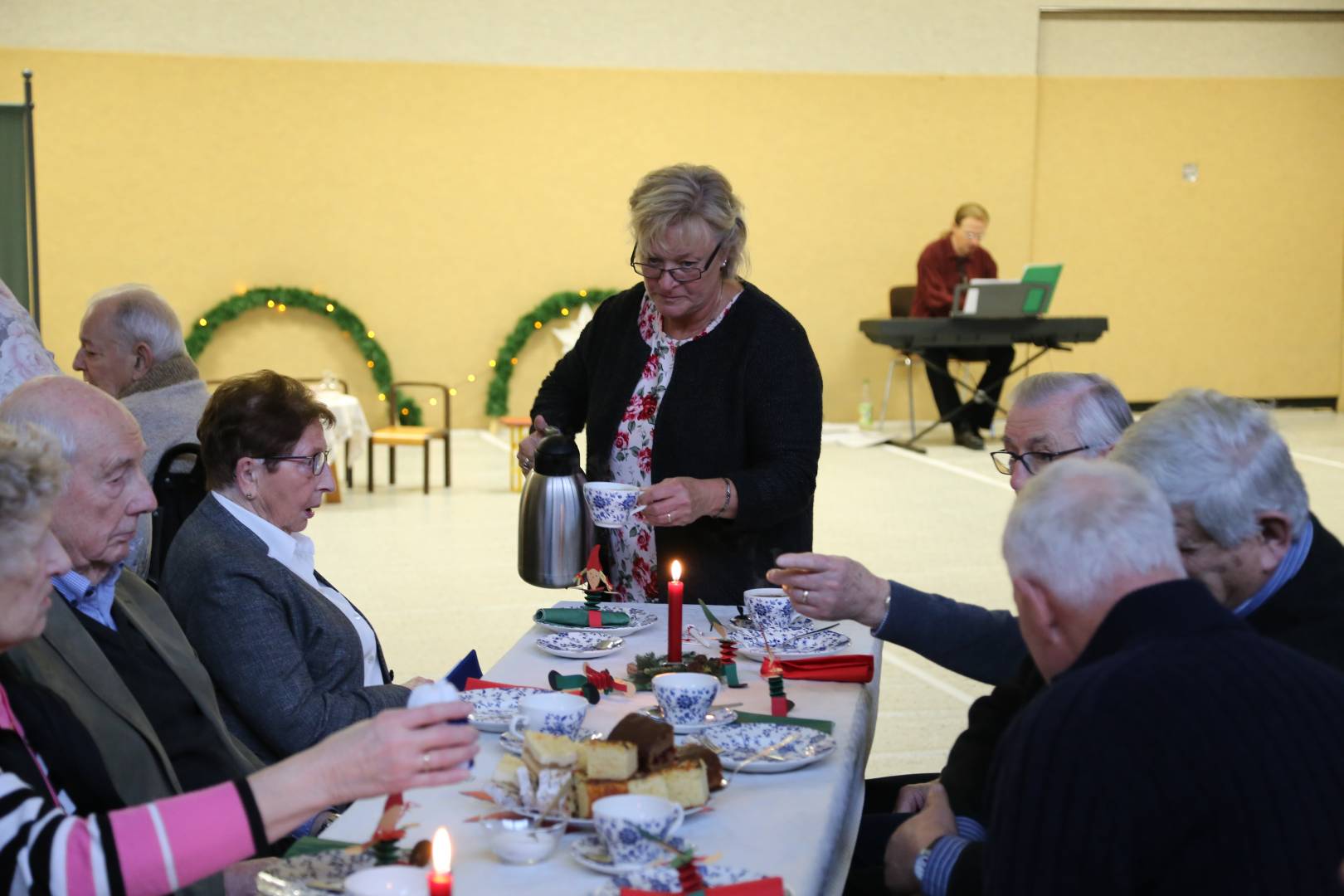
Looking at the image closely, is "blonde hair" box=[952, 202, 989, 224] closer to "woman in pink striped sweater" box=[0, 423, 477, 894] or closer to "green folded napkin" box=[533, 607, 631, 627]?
"green folded napkin" box=[533, 607, 631, 627]

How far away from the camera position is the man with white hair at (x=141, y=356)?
12.3ft

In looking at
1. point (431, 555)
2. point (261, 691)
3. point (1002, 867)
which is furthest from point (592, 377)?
point (431, 555)

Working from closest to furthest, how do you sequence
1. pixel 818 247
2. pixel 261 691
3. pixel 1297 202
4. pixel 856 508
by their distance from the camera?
pixel 261 691
pixel 856 508
pixel 818 247
pixel 1297 202

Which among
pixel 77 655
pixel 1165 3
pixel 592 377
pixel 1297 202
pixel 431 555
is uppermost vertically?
pixel 1165 3

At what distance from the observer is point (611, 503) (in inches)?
99.4

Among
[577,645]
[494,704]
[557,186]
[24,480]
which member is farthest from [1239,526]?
[557,186]

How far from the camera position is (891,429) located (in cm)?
1119

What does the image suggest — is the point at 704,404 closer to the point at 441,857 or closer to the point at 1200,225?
the point at 441,857

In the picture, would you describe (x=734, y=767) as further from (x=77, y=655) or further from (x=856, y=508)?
(x=856, y=508)

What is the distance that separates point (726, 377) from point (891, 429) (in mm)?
8505

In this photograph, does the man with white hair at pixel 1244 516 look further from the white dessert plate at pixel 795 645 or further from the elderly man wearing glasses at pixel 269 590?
the elderly man wearing glasses at pixel 269 590

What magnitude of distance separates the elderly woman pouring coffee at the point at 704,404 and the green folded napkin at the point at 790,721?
2.05ft

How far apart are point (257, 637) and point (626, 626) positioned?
0.68 m

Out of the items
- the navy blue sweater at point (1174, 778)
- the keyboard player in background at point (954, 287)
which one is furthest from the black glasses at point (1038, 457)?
the keyboard player in background at point (954, 287)
